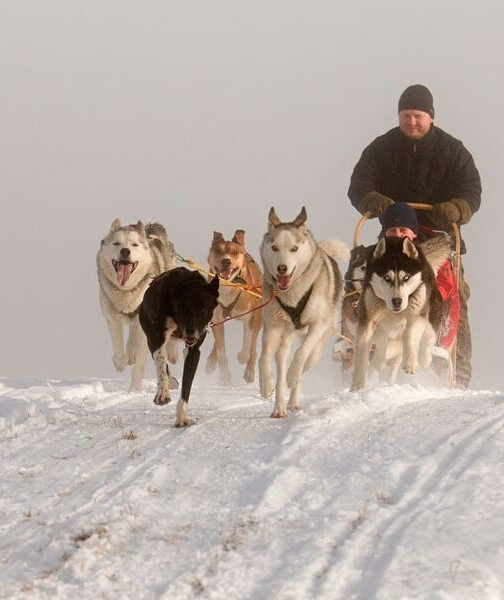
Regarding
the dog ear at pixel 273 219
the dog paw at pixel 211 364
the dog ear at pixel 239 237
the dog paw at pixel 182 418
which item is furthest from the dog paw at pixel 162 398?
the dog ear at pixel 239 237

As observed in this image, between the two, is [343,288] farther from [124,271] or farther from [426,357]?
[124,271]

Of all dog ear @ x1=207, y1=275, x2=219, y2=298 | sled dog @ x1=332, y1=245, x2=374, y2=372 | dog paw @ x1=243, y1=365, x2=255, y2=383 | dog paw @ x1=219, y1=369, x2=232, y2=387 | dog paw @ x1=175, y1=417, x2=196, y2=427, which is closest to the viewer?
dog paw @ x1=175, y1=417, x2=196, y2=427

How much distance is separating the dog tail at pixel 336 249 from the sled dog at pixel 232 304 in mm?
2454

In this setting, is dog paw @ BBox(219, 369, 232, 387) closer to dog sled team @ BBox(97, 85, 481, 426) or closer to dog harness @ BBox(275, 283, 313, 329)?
dog sled team @ BBox(97, 85, 481, 426)

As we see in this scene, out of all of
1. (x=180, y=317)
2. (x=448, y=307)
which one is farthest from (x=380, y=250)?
(x=180, y=317)

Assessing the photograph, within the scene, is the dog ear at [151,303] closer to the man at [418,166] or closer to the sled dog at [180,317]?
the sled dog at [180,317]

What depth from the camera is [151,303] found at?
7020mm

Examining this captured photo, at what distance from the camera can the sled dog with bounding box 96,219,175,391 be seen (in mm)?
9070

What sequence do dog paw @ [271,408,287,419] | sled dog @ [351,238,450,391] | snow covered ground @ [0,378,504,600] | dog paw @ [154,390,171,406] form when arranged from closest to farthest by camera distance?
snow covered ground @ [0,378,504,600] < dog paw @ [271,408,287,419] < dog paw @ [154,390,171,406] < sled dog @ [351,238,450,391]

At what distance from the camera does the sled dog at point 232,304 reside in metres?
10.6

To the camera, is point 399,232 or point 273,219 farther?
point 399,232

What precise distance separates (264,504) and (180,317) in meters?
2.33

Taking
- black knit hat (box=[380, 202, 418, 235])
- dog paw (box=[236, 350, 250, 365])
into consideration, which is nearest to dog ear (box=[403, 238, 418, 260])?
black knit hat (box=[380, 202, 418, 235])

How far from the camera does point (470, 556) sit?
12.1ft
